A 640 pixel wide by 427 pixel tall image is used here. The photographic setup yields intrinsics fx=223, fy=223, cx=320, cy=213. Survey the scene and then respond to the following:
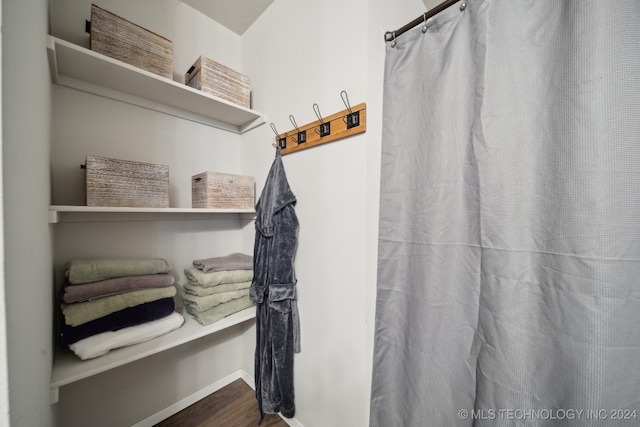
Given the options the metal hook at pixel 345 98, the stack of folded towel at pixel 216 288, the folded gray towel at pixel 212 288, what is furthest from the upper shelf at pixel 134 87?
the folded gray towel at pixel 212 288

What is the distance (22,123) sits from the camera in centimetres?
44

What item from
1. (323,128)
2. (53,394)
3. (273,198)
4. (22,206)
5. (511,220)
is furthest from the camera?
(273,198)

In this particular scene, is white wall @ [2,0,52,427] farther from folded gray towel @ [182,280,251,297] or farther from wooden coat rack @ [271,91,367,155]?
wooden coat rack @ [271,91,367,155]

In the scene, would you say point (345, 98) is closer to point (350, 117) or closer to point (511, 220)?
point (350, 117)

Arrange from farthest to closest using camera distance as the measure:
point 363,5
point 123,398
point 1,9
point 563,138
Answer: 1. point 123,398
2. point 363,5
3. point 563,138
4. point 1,9

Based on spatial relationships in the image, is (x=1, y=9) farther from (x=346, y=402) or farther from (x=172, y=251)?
(x=346, y=402)

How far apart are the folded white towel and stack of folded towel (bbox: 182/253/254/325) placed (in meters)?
0.12

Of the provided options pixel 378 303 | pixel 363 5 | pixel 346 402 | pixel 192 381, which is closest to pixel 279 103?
pixel 363 5

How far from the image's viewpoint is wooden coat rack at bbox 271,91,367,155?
897 mm

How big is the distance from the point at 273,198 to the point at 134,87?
2.80 feet

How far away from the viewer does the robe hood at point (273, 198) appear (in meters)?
1.12

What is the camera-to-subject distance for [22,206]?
0.44m

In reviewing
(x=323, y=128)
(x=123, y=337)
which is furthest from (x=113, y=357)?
(x=323, y=128)

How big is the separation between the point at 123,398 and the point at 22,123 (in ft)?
4.66
